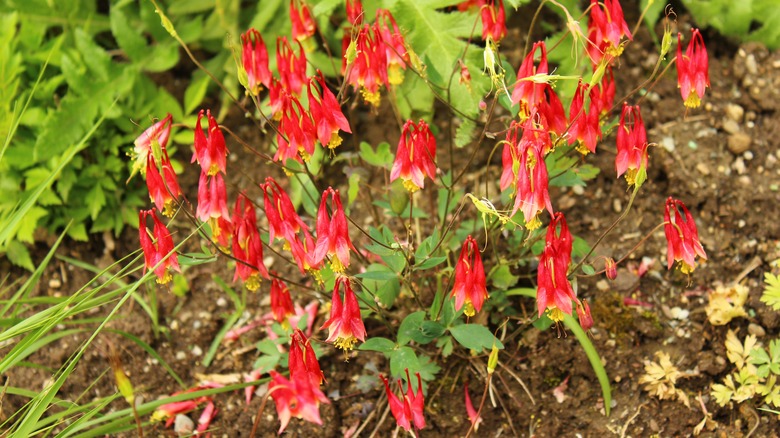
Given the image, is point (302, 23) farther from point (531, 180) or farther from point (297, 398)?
point (297, 398)

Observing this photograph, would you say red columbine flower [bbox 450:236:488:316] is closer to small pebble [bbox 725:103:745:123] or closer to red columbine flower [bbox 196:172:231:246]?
red columbine flower [bbox 196:172:231:246]

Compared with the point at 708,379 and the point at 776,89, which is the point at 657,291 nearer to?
the point at 708,379

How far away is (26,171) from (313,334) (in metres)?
1.33

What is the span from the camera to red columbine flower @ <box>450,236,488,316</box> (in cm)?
227

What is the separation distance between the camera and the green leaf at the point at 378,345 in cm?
242

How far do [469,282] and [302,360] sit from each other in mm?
489

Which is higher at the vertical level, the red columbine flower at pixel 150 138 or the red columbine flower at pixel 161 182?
the red columbine flower at pixel 150 138

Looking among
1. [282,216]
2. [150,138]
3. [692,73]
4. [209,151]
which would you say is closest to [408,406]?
[282,216]

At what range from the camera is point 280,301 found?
2.64 meters

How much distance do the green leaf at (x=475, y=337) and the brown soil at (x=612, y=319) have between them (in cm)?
37

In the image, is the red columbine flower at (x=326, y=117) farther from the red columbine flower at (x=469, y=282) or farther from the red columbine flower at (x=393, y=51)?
the red columbine flower at (x=469, y=282)

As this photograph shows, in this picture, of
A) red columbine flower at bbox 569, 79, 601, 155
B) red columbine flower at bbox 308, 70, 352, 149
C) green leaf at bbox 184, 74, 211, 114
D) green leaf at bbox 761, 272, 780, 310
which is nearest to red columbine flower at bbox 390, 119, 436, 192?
red columbine flower at bbox 308, 70, 352, 149

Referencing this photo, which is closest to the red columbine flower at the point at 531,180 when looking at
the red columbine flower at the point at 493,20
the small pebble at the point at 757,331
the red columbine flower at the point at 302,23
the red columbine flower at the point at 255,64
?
the red columbine flower at the point at 493,20

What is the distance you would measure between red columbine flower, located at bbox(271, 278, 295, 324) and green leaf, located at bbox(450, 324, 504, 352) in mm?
539
